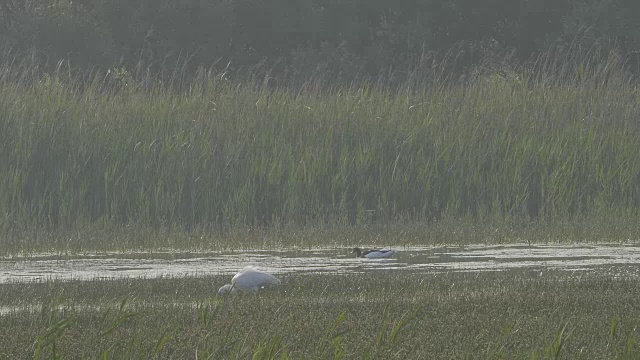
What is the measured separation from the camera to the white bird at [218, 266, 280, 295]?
989 centimetres

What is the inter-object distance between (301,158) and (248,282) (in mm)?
6852

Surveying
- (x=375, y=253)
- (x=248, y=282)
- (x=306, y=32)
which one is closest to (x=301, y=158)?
(x=375, y=253)

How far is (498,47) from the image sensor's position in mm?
33344

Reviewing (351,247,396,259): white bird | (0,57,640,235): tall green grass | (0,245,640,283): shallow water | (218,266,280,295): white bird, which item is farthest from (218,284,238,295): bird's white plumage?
(0,57,640,235): tall green grass

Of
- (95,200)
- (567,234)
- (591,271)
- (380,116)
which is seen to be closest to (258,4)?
(380,116)

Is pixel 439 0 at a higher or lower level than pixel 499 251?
higher

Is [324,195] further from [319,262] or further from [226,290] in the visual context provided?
[226,290]

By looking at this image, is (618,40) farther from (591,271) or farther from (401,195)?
(591,271)

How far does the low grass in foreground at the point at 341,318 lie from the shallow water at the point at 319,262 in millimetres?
567

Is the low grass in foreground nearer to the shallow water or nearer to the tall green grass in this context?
the shallow water

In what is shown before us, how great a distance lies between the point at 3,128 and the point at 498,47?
61.7 feet

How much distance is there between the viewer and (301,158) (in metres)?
16.7

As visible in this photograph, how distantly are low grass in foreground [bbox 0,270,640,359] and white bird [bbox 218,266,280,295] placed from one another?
11 cm

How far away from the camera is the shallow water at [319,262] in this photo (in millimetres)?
11258
